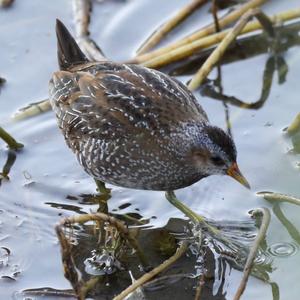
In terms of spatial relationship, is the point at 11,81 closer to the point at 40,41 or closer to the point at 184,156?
the point at 40,41

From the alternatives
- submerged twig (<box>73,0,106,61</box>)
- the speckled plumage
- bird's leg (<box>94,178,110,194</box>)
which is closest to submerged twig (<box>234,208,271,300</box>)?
the speckled plumage

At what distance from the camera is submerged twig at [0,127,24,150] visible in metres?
7.16

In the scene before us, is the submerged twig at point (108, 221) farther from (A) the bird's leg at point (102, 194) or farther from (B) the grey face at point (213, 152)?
(A) the bird's leg at point (102, 194)

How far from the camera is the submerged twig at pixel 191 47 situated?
791 centimetres

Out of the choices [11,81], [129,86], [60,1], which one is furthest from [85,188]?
[60,1]

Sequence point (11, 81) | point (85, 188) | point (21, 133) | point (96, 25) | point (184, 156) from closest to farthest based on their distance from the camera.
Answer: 1. point (184, 156)
2. point (85, 188)
3. point (21, 133)
4. point (11, 81)
5. point (96, 25)

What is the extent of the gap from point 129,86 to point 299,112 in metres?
1.71

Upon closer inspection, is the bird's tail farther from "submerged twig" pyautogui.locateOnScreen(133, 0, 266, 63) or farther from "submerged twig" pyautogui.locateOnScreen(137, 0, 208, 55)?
"submerged twig" pyautogui.locateOnScreen(137, 0, 208, 55)

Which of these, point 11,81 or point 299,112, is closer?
point 299,112

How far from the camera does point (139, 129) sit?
621 cm

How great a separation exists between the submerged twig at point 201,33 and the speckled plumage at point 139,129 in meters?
1.44

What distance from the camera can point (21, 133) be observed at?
7.50 m

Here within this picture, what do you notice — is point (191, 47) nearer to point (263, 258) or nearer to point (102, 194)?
point (102, 194)

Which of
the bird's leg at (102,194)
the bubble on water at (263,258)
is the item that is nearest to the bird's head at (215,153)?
the bubble on water at (263,258)
